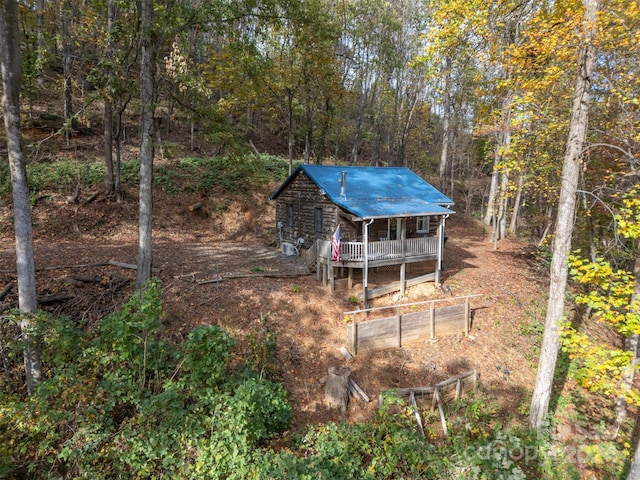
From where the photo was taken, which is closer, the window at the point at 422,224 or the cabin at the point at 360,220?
the cabin at the point at 360,220

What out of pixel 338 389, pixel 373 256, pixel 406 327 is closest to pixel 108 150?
pixel 373 256

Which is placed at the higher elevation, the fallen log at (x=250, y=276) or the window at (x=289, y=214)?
the window at (x=289, y=214)

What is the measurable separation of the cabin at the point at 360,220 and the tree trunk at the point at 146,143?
6697mm

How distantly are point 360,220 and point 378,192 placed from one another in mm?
3284

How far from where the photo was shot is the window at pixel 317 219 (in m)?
16.7

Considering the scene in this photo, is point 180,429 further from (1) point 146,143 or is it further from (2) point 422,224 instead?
(2) point 422,224

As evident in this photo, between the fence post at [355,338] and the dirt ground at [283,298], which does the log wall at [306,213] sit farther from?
the fence post at [355,338]

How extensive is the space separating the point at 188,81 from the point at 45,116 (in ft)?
68.5

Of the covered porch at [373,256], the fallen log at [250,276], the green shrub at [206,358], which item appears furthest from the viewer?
the covered porch at [373,256]

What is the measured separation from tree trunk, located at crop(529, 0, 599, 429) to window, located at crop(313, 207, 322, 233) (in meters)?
10.2

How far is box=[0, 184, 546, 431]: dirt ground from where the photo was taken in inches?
394

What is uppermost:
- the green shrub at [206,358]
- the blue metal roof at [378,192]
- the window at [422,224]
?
the blue metal roof at [378,192]

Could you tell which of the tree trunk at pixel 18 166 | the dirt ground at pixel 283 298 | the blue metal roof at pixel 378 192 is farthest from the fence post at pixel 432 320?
the tree trunk at pixel 18 166

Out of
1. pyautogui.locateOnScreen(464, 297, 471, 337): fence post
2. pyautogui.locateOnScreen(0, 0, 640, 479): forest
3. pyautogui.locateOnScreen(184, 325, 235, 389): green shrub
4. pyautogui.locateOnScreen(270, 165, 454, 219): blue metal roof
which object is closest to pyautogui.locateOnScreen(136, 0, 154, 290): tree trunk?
pyautogui.locateOnScreen(0, 0, 640, 479): forest
